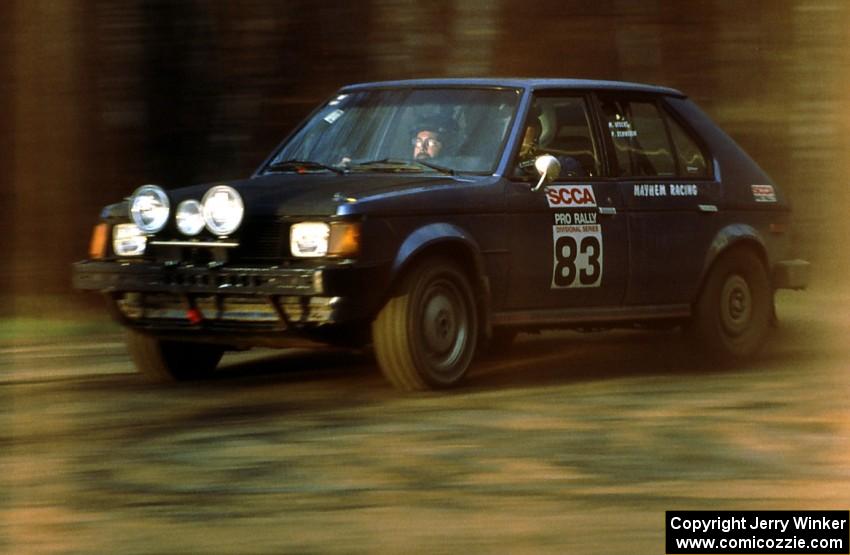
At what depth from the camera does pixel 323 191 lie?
27.0ft

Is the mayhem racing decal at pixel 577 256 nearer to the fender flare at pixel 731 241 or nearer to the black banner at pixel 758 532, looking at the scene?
the fender flare at pixel 731 241

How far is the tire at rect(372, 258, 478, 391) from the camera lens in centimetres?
822

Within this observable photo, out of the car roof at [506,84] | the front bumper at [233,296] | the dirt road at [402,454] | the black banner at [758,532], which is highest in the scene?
the car roof at [506,84]

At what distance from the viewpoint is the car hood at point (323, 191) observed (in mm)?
8016

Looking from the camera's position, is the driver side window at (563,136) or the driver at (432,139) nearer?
the driver at (432,139)

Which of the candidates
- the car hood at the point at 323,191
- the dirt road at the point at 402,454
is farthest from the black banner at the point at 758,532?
the car hood at the point at 323,191

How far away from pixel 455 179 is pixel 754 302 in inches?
95.6

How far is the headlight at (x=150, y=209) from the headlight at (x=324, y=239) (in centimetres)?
70

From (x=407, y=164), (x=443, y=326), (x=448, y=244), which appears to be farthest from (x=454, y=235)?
(x=407, y=164)

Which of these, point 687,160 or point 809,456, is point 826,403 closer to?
point 809,456

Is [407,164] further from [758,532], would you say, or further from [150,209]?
[758,532]

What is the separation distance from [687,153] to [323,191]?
2.71m

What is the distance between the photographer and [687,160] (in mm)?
9977

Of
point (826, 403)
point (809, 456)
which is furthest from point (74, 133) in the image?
point (809, 456)
